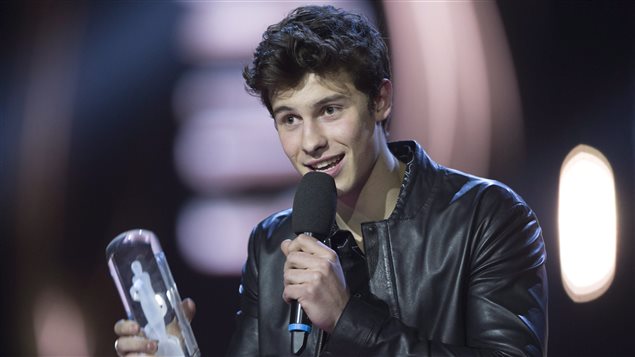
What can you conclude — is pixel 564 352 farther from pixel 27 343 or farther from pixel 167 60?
pixel 27 343

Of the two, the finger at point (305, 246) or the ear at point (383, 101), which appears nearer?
the finger at point (305, 246)

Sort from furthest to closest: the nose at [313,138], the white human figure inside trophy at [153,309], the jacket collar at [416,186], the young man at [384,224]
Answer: the jacket collar at [416,186]
the nose at [313,138]
the young man at [384,224]
the white human figure inside trophy at [153,309]

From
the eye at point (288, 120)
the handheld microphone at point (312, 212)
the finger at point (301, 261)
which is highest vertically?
the eye at point (288, 120)

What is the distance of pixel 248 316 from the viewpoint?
86.2 inches

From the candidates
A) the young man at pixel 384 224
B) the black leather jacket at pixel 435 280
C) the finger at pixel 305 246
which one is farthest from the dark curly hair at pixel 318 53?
the finger at pixel 305 246

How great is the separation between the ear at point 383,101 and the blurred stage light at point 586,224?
1009 millimetres

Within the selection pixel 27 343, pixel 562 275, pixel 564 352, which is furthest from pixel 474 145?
pixel 27 343

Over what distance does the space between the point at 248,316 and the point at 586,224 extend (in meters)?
1.33

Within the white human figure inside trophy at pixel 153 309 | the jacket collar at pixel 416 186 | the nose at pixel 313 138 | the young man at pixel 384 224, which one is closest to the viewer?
the white human figure inside trophy at pixel 153 309

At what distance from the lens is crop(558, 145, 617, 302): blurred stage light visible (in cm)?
283

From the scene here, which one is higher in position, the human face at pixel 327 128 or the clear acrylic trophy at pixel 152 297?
the human face at pixel 327 128

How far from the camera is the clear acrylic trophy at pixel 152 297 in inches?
58.1

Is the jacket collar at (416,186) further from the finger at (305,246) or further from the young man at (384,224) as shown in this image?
the finger at (305,246)

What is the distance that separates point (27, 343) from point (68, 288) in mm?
278
